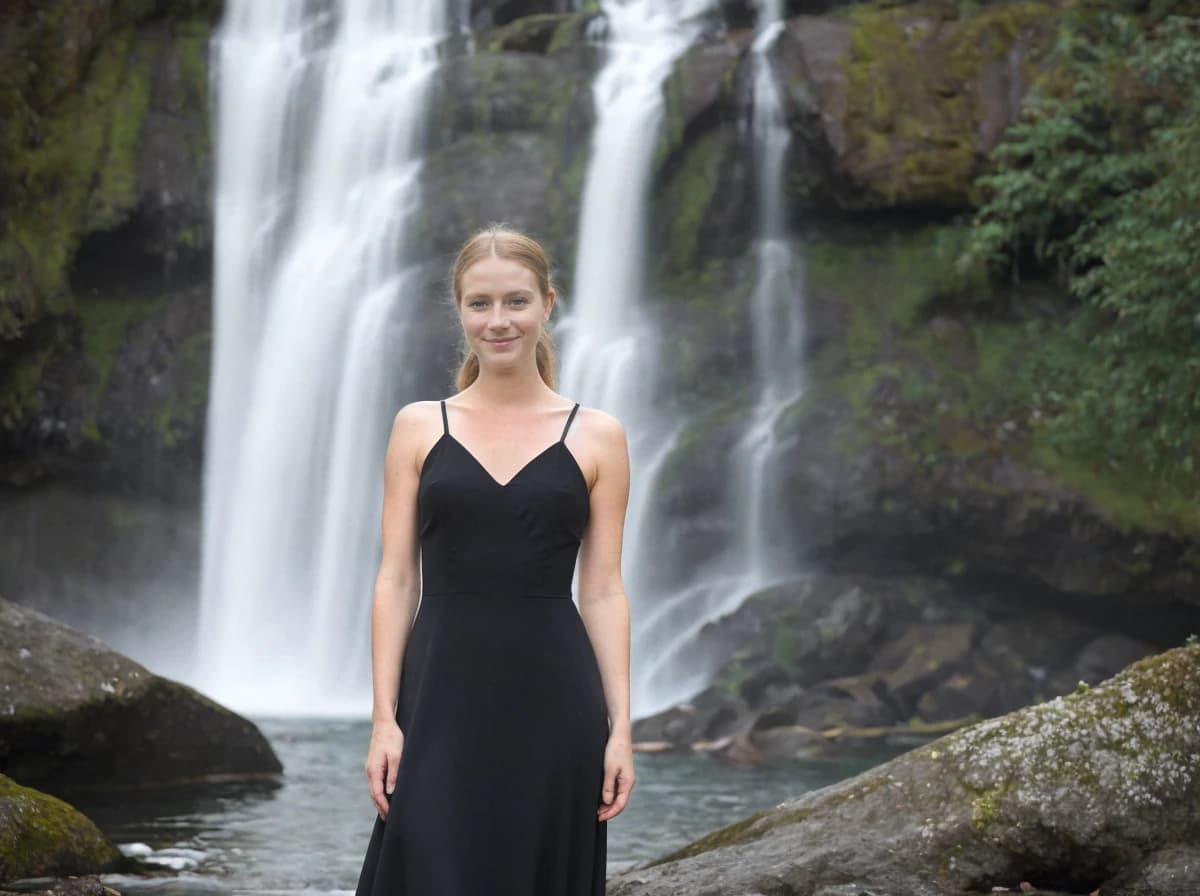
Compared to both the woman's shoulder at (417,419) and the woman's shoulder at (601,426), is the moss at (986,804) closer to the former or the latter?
the woman's shoulder at (601,426)

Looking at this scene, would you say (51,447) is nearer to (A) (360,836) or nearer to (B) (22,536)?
(B) (22,536)

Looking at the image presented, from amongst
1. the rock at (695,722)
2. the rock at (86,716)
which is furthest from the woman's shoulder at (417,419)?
the rock at (695,722)

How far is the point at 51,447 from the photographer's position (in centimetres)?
2130

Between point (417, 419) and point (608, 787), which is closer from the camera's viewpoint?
point (608, 787)

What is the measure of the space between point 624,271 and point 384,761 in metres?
17.7

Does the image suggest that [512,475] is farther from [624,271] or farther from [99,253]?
[99,253]

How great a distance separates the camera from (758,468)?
738 inches

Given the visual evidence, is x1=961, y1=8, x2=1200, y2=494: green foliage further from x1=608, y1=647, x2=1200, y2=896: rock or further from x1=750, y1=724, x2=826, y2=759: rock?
x1=608, y1=647, x2=1200, y2=896: rock

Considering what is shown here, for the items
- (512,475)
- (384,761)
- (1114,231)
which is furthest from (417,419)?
(1114,231)

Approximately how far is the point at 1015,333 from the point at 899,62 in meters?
3.96

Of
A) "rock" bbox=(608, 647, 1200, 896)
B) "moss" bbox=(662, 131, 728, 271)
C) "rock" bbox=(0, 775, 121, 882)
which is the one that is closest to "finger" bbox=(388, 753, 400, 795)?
"rock" bbox=(608, 647, 1200, 896)

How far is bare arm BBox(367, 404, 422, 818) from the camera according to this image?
3359 millimetres

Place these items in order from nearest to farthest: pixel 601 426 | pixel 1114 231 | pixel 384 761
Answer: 1. pixel 384 761
2. pixel 601 426
3. pixel 1114 231

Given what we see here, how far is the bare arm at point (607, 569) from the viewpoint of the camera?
11.4ft
